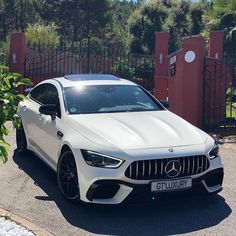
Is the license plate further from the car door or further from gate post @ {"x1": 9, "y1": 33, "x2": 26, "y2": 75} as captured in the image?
gate post @ {"x1": 9, "y1": 33, "x2": 26, "y2": 75}

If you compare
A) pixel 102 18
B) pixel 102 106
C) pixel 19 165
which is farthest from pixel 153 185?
pixel 102 18

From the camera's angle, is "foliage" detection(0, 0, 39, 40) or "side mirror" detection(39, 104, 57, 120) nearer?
"side mirror" detection(39, 104, 57, 120)

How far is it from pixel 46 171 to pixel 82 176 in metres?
2.12

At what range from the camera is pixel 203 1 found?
41.6m

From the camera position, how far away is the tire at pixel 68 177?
5.50m

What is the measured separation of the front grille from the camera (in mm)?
5098

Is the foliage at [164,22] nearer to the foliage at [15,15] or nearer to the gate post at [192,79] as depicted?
the foliage at [15,15]

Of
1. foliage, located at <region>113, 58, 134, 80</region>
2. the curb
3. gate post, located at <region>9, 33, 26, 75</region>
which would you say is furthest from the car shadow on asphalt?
foliage, located at <region>113, 58, 134, 80</region>

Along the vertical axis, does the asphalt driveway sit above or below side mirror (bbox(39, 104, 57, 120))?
below

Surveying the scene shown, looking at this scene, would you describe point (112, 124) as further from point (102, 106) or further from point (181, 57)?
point (181, 57)

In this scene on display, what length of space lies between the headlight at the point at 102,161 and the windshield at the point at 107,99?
1.28 metres

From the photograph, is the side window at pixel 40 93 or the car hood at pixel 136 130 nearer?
the car hood at pixel 136 130

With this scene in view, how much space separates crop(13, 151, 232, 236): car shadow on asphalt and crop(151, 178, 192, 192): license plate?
176mm

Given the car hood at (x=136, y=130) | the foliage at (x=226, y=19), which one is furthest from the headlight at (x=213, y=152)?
the foliage at (x=226, y=19)
